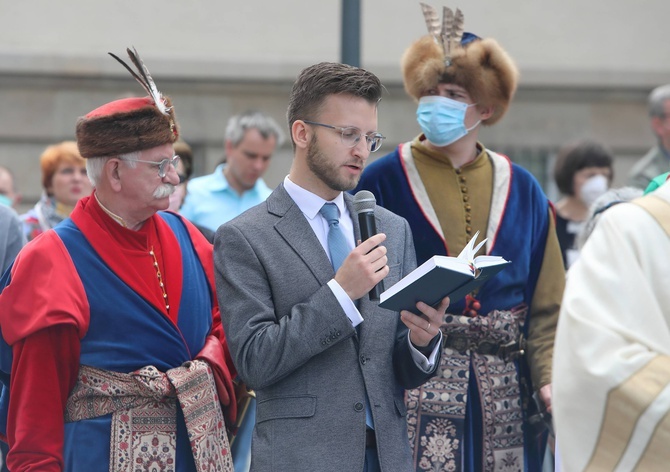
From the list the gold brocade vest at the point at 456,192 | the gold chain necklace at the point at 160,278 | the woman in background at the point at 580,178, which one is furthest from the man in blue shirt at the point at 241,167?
the gold chain necklace at the point at 160,278

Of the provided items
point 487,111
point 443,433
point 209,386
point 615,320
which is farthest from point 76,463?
point 487,111

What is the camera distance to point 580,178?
7.78 meters

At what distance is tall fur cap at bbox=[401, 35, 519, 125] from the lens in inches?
194

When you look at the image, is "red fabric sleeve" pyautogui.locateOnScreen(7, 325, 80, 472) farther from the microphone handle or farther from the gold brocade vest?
the gold brocade vest

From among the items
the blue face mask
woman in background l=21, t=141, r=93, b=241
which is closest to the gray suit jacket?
the blue face mask

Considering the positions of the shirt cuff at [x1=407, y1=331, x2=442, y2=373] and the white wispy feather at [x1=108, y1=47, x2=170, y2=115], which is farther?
the white wispy feather at [x1=108, y1=47, x2=170, y2=115]

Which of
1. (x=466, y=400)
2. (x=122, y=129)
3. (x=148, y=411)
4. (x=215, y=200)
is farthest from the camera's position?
(x=215, y=200)

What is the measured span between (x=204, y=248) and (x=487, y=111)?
143 cm

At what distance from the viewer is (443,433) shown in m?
4.57

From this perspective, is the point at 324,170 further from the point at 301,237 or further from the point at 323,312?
the point at 323,312

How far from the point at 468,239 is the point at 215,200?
10.3ft

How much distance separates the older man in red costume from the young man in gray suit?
337 millimetres

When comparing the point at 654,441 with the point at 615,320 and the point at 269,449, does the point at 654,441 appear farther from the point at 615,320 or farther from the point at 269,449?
the point at 269,449

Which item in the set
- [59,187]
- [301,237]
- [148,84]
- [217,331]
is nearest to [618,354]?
[301,237]
